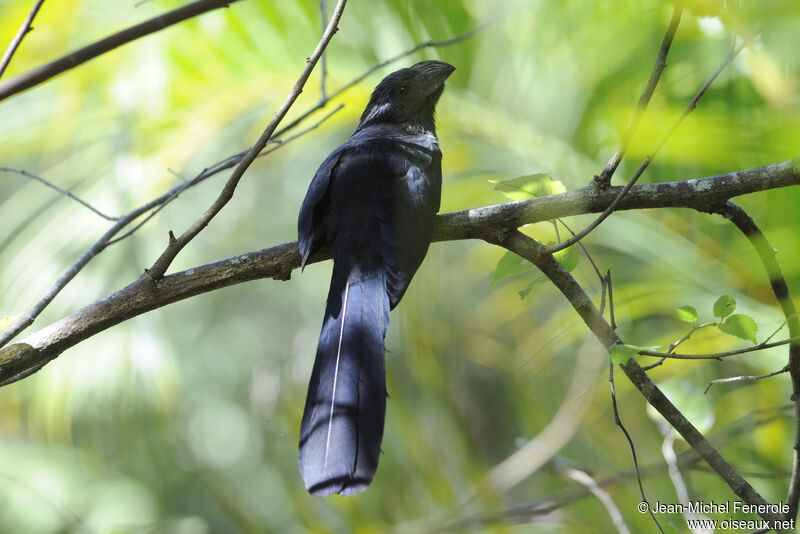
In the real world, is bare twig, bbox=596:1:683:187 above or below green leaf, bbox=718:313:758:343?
above

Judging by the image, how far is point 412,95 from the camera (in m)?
2.89

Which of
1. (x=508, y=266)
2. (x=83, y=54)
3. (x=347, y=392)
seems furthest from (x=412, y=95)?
(x=83, y=54)

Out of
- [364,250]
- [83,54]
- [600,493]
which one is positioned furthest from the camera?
[600,493]

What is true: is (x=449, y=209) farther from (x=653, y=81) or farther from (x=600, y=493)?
(x=653, y=81)

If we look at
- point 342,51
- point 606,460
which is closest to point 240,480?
point 606,460

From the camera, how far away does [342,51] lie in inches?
137

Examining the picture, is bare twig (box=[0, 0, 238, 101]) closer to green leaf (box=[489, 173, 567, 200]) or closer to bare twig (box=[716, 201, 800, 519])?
green leaf (box=[489, 173, 567, 200])

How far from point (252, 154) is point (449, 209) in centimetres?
190

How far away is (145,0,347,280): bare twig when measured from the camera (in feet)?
5.49

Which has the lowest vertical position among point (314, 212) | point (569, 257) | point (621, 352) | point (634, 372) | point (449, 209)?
point (621, 352)

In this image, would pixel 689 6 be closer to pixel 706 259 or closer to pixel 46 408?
pixel 706 259

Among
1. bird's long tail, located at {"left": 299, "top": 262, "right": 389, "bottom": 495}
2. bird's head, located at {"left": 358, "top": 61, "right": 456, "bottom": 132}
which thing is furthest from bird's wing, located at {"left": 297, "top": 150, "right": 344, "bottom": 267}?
bird's head, located at {"left": 358, "top": 61, "right": 456, "bottom": 132}

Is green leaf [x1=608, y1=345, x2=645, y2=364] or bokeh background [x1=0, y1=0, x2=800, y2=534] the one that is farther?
bokeh background [x1=0, y1=0, x2=800, y2=534]

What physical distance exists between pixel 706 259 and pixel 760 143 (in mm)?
715
